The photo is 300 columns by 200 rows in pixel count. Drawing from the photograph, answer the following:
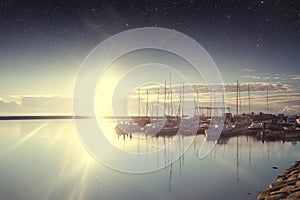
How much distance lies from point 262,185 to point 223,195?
171 inches

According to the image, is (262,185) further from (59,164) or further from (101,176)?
(59,164)

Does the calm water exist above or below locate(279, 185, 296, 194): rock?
below

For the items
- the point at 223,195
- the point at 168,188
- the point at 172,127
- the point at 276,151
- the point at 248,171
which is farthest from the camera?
the point at 172,127

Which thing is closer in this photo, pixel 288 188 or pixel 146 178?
pixel 288 188

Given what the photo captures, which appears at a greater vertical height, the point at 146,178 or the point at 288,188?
the point at 288,188

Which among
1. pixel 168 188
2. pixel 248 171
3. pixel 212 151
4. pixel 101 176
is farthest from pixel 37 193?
pixel 212 151

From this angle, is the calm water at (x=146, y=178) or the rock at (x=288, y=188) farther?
the calm water at (x=146, y=178)

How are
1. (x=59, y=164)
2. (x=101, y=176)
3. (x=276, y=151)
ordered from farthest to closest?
(x=276, y=151), (x=59, y=164), (x=101, y=176)

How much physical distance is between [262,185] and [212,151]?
17.4 meters

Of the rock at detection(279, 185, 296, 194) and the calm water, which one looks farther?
the calm water

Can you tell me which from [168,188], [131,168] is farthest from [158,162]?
[168,188]

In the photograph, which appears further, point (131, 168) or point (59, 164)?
point (59, 164)

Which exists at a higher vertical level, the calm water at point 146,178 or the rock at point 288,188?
the rock at point 288,188

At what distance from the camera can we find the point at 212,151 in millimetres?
37250
